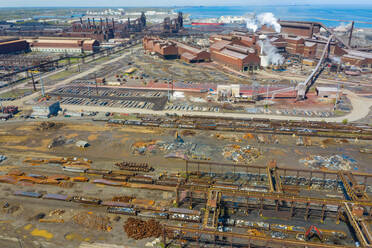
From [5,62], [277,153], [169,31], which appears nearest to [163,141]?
[277,153]

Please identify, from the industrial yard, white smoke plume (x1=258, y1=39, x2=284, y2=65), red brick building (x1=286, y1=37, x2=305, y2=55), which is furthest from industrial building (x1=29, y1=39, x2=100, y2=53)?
red brick building (x1=286, y1=37, x2=305, y2=55)

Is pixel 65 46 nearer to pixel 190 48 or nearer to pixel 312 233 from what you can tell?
pixel 190 48

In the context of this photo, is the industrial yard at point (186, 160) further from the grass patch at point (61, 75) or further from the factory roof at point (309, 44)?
the factory roof at point (309, 44)

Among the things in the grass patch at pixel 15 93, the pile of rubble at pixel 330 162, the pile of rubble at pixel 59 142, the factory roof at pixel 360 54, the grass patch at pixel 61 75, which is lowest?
the pile of rubble at pixel 330 162

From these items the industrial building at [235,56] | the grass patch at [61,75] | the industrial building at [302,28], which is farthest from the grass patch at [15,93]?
the industrial building at [302,28]

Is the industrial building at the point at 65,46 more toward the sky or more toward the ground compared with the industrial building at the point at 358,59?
more toward the sky

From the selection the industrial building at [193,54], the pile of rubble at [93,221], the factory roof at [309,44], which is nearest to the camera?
the pile of rubble at [93,221]
